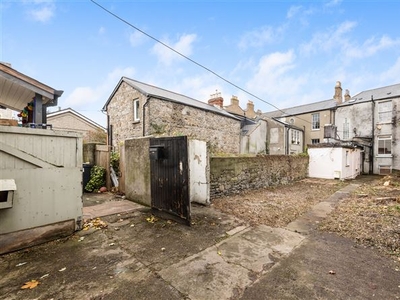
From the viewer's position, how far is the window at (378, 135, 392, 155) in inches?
744

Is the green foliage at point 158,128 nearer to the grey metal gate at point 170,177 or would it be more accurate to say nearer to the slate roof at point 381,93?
the grey metal gate at point 170,177

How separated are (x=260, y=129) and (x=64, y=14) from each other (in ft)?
66.3

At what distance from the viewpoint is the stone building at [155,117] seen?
12141 mm

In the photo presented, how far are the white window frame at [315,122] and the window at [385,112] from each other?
582cm

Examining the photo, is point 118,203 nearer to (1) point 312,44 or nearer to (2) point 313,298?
(2) point 313,298

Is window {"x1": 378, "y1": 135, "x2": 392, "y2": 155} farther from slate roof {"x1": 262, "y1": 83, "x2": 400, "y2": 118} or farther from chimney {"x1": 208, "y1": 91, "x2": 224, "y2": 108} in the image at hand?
chimney {"x1": 208, "y1": 91, "x2": 224, "y2": 108}

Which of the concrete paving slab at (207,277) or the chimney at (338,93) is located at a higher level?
the chimney at (338,93)

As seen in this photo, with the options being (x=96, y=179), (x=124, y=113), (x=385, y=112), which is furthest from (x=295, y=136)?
(x=96, y=179)

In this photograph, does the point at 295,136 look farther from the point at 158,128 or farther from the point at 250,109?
the point at 158,128

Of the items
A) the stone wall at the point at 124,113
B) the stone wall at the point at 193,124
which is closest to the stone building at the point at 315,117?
the stone wall at the point at 193,124

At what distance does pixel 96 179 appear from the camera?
323 inches

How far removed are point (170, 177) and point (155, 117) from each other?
818cm

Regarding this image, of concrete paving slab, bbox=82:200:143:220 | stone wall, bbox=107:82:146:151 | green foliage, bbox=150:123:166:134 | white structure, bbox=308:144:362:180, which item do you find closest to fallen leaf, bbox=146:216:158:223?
concrete paving slab, bbox=82:200:143:220

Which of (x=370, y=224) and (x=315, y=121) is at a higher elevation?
(x=315, y=121)
